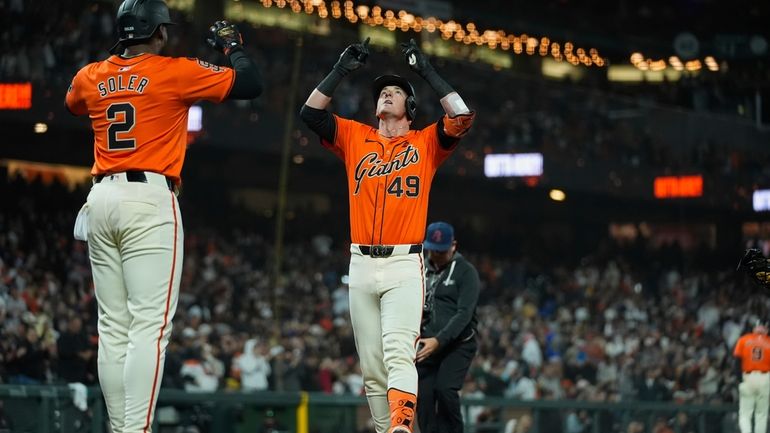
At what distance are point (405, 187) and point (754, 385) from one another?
865 cm

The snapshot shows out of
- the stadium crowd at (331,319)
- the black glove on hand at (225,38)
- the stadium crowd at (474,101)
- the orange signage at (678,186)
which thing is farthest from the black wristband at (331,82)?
the orange signage at (678,186)

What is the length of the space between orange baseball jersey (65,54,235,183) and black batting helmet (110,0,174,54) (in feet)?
0.39

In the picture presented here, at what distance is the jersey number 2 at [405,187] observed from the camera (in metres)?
6.78

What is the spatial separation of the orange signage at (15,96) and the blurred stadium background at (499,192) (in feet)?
0.15

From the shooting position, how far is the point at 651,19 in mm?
26391

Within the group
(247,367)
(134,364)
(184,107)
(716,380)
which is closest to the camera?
(134,364)

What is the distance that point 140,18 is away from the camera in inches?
225

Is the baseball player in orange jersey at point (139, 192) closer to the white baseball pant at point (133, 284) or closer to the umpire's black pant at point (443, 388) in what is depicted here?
the white baseball pant at point (133, 284)

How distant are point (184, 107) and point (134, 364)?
3.86 feet

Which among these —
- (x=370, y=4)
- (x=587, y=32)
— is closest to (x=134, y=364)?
(x=370, y=4)

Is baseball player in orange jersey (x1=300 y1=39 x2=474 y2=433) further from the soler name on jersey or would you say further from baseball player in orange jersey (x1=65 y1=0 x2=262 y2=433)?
the soler name on jersey

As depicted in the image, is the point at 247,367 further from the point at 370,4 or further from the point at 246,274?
the point at 370,4

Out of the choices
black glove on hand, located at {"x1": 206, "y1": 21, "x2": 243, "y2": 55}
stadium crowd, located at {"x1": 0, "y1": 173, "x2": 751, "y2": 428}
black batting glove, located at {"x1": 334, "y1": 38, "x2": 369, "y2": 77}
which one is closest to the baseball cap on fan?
black batting glove, located at {"x1": 334, "y1": 38, "x2": 369, "y2": 77}

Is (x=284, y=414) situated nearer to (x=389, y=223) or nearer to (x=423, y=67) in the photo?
(x=389, y=223)
